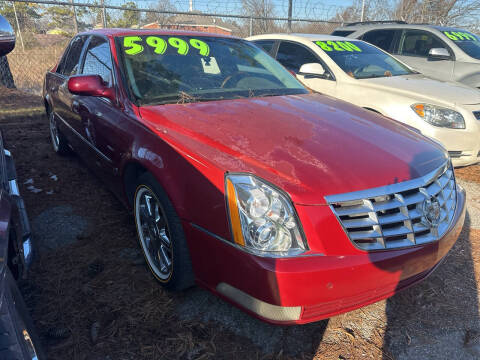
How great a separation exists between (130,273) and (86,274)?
0.98 ft

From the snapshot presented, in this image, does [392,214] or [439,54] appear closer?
[392,214]

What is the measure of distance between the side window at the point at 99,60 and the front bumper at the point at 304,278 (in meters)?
1.65

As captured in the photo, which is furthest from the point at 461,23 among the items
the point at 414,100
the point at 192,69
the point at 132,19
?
the point at 192,69

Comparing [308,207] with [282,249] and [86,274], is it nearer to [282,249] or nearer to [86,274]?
[282,249]

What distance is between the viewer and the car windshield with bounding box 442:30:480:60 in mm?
6500

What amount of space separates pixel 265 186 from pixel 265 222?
0.55 feet

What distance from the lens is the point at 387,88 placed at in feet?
14.7

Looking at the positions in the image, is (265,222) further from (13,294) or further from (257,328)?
(13,294)

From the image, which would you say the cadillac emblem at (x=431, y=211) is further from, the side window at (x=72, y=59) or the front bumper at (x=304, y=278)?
the side window at (x=72, y=59)

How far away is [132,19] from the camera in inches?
442

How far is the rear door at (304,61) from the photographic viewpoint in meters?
4.95

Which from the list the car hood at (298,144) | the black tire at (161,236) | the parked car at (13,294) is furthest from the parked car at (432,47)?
the parked car at (13,294)

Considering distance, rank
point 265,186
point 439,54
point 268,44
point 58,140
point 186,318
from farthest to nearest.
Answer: point 439,54 → point 268,44 → point 58,140 → point 186,318 → point 265,186

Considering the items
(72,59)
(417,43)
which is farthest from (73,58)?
(417,43)
